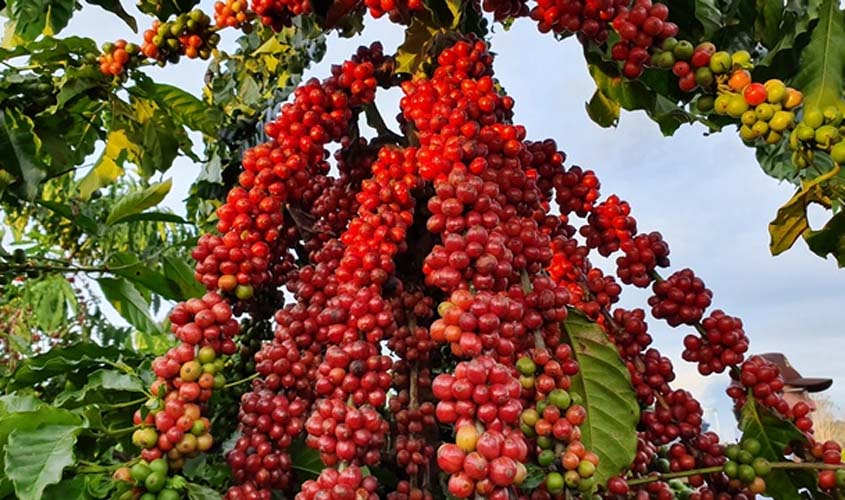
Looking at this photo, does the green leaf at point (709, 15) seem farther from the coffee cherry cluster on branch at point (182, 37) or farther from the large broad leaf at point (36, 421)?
the large broad leaf at point (36, 421)

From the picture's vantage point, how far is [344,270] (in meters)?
0.75

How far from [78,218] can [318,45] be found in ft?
1.85

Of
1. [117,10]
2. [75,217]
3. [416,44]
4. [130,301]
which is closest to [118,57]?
[117,10]

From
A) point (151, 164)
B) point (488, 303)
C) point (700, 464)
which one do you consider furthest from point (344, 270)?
point (151, 164)

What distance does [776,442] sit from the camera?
2.85 feet

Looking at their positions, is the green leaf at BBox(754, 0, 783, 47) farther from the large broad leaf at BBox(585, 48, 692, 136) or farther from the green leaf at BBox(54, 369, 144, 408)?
the green leaf at BBox(54, 369, 144, 408)

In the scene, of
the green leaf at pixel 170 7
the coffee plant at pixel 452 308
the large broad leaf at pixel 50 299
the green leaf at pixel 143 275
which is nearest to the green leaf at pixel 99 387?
the coffee plant at pixel 452 308

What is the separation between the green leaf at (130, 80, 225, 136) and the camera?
1353mm

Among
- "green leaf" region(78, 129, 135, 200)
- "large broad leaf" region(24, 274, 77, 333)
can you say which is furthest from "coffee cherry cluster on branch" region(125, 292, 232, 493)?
"large broad leaf" region(24, 274, 77, 333)

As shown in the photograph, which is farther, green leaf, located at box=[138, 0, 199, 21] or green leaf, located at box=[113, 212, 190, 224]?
green leaf, located at box=[113, 212, 190, 224]

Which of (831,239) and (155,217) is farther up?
(155,217)

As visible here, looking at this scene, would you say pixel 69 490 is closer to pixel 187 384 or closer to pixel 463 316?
pixel 187 384

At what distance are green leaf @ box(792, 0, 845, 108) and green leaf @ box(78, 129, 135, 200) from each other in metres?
1.22

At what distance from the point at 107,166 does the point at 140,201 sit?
0.32 m
